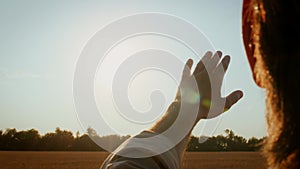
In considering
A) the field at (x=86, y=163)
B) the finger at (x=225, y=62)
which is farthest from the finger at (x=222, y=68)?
the field at (x=86, y=163)

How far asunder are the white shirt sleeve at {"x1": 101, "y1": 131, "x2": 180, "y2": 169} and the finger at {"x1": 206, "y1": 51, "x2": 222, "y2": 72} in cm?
32

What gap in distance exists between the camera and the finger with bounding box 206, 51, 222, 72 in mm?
1291

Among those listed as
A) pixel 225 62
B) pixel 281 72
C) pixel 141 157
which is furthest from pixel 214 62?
pixel 281 72

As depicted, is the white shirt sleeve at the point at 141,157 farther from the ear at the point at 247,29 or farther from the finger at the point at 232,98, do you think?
the ear at the point at 247,29

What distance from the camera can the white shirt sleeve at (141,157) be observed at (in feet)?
3.43

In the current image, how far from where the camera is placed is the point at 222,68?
1273 mm

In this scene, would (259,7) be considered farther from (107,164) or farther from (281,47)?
(107,164)

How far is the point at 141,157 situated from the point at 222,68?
1.36 ft

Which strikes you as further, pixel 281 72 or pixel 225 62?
pixel 225 62

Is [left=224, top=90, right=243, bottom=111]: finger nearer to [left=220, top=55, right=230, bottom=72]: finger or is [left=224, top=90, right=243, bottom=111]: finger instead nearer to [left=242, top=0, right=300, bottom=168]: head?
[left=220, top=55, right=230, bottom=72]: finger

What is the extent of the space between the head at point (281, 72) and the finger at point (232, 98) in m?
0.67

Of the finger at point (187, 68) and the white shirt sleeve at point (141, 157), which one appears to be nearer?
the white shirt sleeve at point (141, 157)

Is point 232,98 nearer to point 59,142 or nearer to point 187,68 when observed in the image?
point 187,68

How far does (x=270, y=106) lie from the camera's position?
653 millimetres
